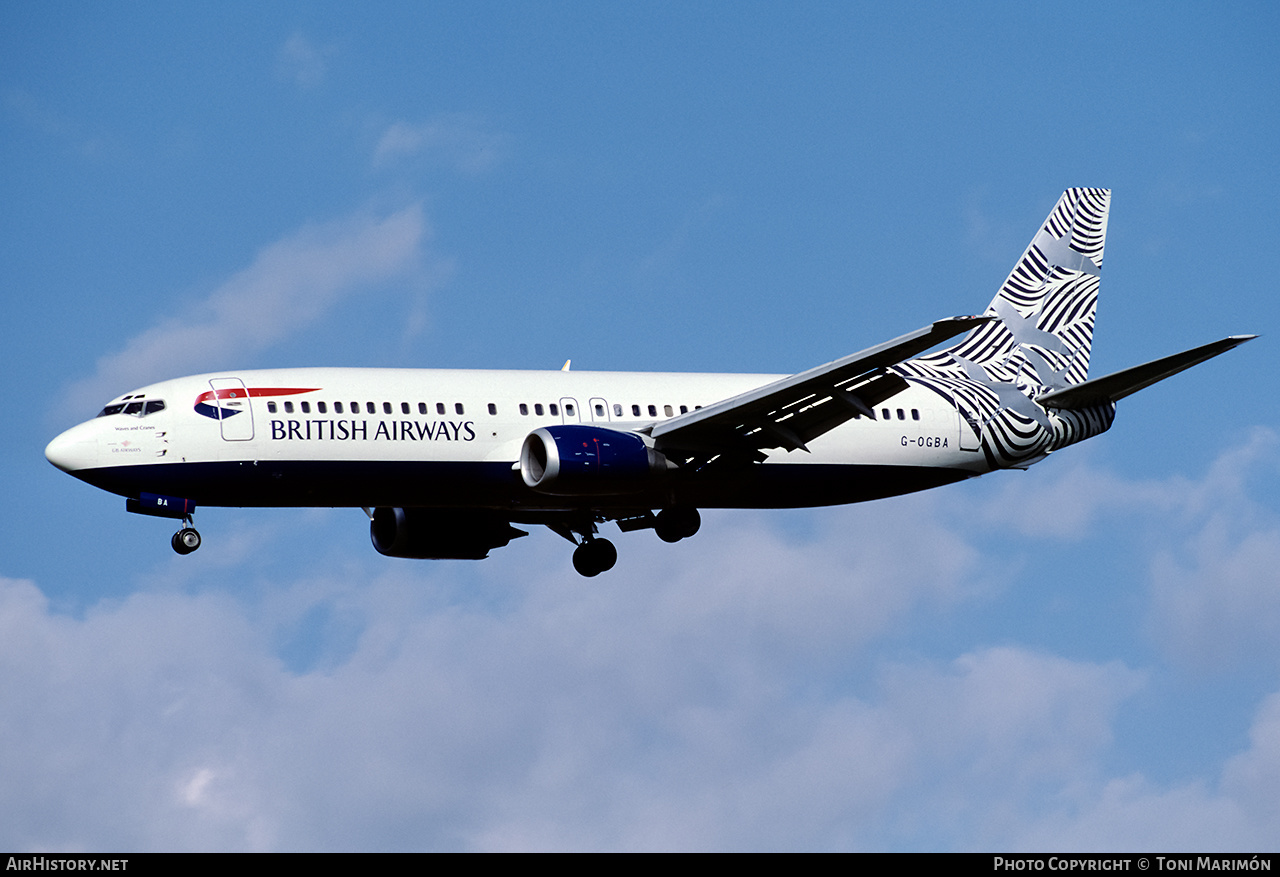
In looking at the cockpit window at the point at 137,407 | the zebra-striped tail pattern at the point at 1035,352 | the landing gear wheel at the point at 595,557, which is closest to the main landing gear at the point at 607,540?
the landing gear wheel at the point at 595,557

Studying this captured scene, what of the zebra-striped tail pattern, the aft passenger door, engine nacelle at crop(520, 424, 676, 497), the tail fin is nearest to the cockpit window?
the aft passenger door

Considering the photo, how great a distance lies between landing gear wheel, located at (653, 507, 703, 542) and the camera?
47281 mm

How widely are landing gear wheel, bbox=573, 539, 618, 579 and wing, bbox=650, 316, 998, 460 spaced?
19.6 ft

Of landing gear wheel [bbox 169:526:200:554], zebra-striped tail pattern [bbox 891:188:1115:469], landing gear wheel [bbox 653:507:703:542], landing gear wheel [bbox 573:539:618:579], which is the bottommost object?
landing gear wheel [bbox 169:526:200:554]

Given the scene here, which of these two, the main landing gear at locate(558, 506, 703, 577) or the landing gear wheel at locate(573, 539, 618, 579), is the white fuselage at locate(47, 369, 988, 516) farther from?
the landing gear wheel at locate(573, 539, 618, 579)

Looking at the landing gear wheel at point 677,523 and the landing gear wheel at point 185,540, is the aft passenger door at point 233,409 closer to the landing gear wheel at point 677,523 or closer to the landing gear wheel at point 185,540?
the landing gear wheel at point 185,540

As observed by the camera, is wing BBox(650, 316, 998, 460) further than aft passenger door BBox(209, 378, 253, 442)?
No

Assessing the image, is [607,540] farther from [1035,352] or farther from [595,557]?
[1035,352]

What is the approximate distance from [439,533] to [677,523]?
284 inches

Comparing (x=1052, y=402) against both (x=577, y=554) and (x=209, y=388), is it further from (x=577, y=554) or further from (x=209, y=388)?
(x=209, y=388)
